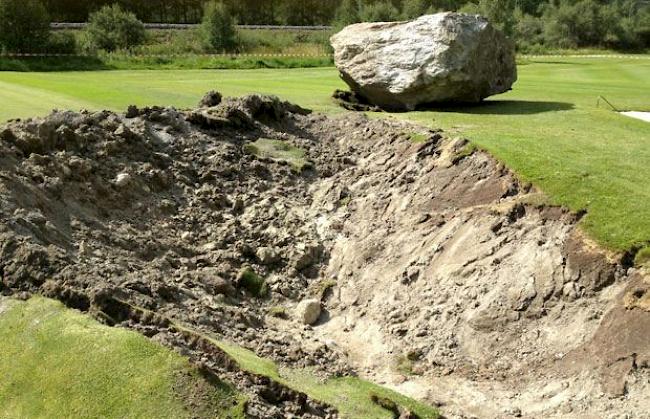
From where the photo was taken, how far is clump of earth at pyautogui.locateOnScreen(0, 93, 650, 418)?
29.5 feet

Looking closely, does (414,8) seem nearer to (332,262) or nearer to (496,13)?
(496,13)

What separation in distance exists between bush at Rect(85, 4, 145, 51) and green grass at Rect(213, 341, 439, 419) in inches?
1969

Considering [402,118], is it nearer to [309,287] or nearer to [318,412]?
[309,287]

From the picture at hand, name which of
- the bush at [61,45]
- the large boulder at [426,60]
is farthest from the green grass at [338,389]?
the bush at [61,45]

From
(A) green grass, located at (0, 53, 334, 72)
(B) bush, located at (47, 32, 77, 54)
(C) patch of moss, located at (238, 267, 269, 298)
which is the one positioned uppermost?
(B) bush, located at (47, 32, 77, 54)

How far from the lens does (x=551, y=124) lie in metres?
18.2

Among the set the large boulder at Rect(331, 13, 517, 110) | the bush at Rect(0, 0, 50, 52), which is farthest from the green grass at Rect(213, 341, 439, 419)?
the bush at Rect(0, 0, 50, 52)

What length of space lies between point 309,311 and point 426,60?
1122cm

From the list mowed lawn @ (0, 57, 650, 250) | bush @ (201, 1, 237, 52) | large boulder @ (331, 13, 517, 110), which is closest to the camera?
mowed lawn @ (0, 57, 650, 250)

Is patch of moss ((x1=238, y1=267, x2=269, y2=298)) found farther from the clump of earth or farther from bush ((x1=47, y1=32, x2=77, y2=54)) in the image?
bush ((x1=47, y1=32, x2=77, y2=54))

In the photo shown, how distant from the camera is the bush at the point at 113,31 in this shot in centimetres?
5544

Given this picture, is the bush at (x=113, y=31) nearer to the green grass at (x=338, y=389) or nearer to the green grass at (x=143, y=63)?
the green grass at (x=143, y=63)

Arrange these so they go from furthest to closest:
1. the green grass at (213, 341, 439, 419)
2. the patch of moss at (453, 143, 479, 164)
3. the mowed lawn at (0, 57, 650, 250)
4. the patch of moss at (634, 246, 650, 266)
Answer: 1. the patch of moss at (453, 143, 479, 164)
2. the mowed lawn at (0, 57, 650, 250)
3. the patch of moss at (634, 246, 650, 266)
4. the green grass at (213, 341, 439, 419)

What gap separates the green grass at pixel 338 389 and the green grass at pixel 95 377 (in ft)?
3.56
